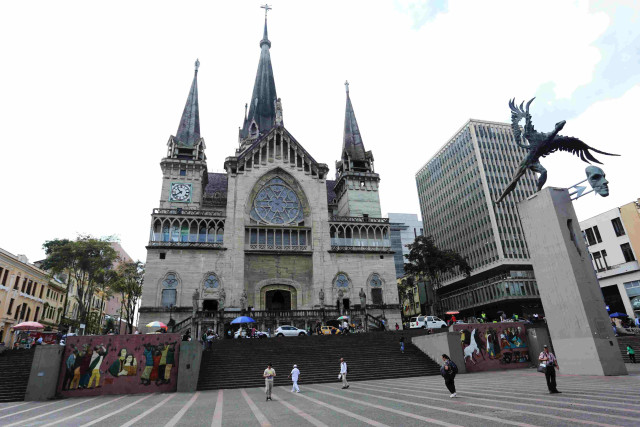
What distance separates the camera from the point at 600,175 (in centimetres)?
1855

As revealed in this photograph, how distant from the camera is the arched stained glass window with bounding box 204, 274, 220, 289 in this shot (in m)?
41.8

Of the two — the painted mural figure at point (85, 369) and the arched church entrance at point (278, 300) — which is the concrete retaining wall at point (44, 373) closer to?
the painted mural figure at point (85, 369)

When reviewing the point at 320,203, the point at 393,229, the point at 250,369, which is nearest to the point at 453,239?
the point at 393,229

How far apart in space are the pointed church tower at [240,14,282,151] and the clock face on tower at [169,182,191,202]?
16.2 meters

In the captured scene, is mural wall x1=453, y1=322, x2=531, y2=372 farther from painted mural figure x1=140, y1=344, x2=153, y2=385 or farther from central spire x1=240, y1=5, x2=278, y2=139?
central spire x1=240, y1=5, x2=278, y2=139

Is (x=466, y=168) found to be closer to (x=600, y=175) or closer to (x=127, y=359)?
(x=600, y=175)

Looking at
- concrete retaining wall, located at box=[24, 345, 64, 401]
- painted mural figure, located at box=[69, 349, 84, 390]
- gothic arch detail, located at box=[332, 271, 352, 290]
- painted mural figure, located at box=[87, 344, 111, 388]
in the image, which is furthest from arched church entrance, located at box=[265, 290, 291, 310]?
concrete retaining wall, located at box=[24, 345, 64, 401]

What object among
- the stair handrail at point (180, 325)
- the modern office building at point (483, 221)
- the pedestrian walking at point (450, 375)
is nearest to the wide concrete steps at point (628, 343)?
the pedestrian walking at point (450, 375)

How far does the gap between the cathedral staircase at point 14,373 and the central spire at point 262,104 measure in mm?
42644

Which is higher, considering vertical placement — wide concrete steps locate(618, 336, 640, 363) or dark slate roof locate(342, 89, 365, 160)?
dark slate roof locate(342, 89, 365, 160)

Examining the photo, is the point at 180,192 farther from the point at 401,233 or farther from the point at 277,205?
the point at 401,233

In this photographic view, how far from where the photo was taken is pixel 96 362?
21312 millimetres

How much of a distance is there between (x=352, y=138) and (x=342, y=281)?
2378 cm

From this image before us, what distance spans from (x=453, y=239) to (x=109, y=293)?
6443cm
